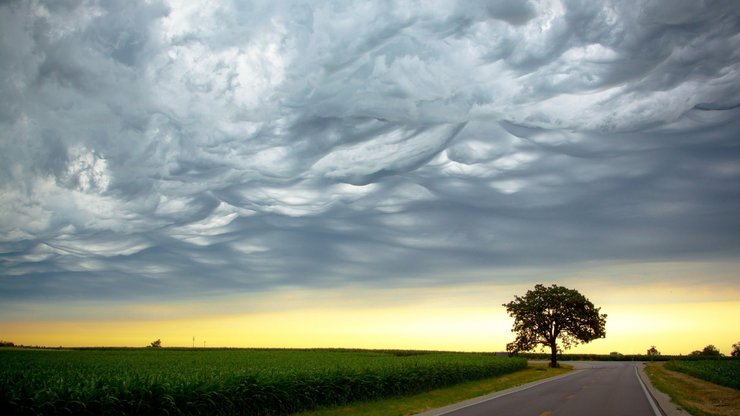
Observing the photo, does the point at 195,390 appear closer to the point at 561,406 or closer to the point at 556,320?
the point at 561,406

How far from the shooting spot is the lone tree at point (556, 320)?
83.7m

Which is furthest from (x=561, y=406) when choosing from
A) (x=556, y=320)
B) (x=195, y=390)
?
(x=556, y=320)

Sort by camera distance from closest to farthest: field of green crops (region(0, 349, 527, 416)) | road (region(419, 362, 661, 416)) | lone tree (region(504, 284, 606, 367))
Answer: field of green crops (region(0, 349, 527, 416))
road (region(419, 362, 661, 416))
lone tree (region(504, 284, 606, 367))

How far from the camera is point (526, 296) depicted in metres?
88.4

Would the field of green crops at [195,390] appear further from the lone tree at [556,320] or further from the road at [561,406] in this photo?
the lone tree at [556,320]

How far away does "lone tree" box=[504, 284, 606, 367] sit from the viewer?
83688 millimetres

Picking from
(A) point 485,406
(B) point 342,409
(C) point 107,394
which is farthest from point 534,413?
(C) point 107,394

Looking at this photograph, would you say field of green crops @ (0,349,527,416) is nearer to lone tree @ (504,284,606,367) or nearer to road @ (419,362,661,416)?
road @ (419,362,661,416)

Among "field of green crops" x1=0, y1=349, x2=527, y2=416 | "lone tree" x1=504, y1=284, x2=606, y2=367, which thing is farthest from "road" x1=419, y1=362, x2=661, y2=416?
"lone tree" x1=504, y1=284, x2=606, y2=367

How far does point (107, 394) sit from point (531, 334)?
79.2 m

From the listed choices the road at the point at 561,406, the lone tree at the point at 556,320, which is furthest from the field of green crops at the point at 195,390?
the lone tree at the point at 556,320

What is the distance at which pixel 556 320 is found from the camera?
278 feet

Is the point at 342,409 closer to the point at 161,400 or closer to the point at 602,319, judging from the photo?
the point at 161,400

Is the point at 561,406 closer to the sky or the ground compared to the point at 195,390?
closer to the ground
